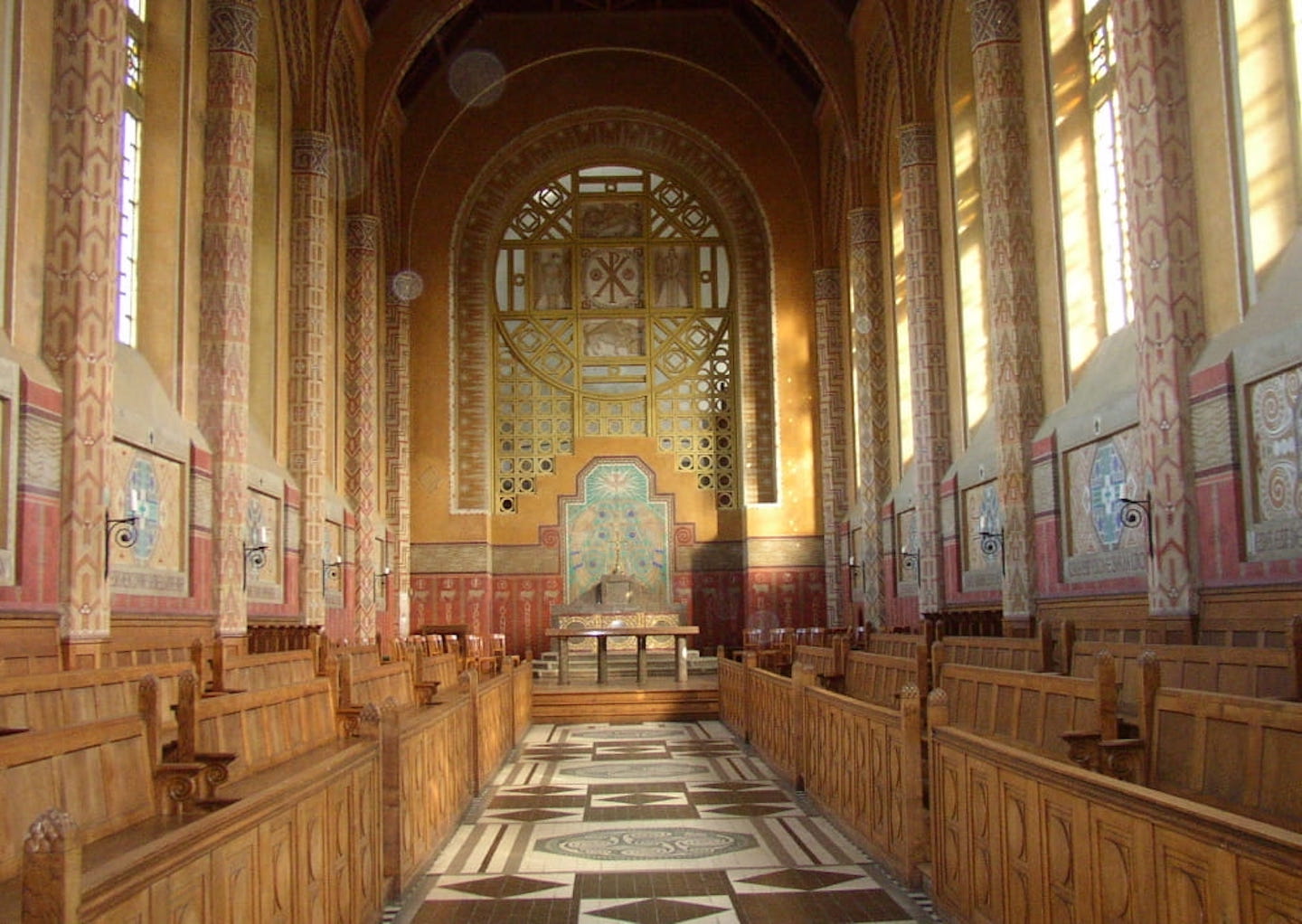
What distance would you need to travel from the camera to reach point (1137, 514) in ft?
35.9

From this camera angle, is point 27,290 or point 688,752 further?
point 688,752

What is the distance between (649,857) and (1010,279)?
894 cm

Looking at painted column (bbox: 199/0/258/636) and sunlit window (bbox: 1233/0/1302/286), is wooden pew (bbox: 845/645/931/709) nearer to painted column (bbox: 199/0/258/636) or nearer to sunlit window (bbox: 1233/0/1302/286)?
sunlit window (bbox: 1233/0/1302/286)

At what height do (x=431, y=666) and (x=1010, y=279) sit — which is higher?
(x=1010, y=279)

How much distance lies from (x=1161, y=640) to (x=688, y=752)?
4927mm

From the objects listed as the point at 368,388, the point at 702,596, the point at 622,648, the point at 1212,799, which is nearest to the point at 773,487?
the point at 702,596

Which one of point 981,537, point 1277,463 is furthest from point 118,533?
point 981,537

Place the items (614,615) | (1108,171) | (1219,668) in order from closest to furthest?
(1219,668), (1108,171), (614,615)

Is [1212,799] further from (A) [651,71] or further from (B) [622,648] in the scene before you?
(A) [651,71]

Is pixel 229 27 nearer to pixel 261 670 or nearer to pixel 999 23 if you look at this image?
pixel 261 670

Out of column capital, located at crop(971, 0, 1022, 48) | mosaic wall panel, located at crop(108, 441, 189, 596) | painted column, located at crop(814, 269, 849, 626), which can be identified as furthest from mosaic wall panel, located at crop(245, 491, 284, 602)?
painted column, located at crop(814, 269, 849, 626)

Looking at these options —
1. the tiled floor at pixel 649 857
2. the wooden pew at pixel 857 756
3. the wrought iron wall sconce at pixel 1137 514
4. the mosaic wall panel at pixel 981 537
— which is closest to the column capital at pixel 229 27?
the tiled floor at pixel 649 857

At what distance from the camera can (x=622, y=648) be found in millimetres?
23969

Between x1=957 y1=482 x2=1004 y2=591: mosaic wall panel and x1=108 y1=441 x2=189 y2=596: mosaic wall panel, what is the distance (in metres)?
8.87
